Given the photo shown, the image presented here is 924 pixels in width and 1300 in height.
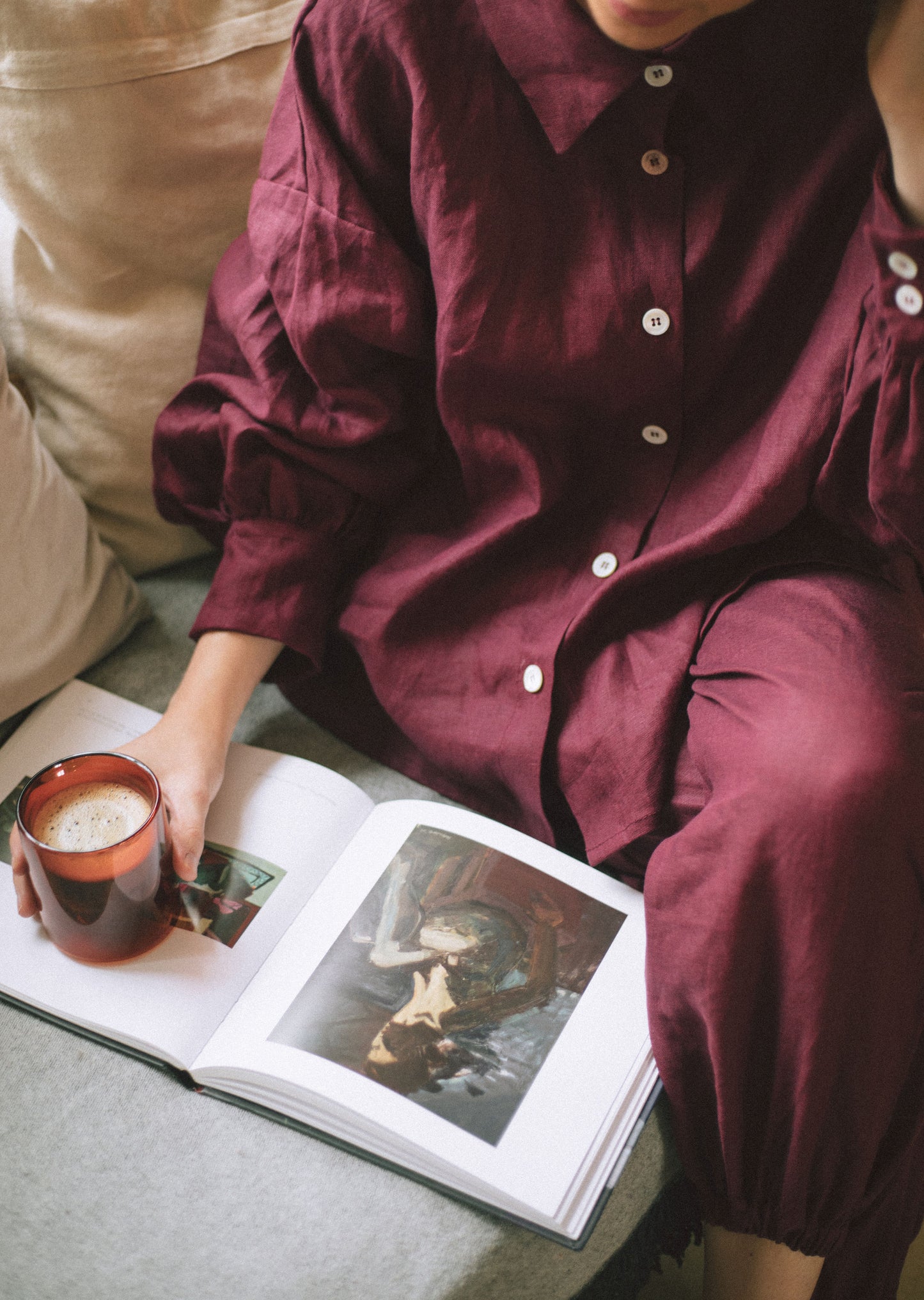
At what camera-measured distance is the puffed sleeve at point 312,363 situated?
772 mm

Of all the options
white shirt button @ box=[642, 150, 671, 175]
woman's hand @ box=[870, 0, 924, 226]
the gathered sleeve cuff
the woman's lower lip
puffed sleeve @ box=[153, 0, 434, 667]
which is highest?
the woman's lower lip

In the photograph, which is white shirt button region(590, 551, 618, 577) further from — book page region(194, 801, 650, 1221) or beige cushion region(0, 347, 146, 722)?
beige cushion region(0, 347, 146, 722)

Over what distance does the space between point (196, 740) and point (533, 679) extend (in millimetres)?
261

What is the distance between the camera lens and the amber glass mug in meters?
0.68

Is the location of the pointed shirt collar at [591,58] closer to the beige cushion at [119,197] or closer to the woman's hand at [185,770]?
the beige cushion at [119,197]

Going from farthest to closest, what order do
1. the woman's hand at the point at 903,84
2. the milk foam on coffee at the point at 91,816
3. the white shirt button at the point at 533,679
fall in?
the white shirt button at the point at 533,679 → the milk foam on coffee at the point at 91,816 → the woman's hand at the point at 903,84

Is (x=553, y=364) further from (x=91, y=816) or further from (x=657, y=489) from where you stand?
(x=91, y=816)

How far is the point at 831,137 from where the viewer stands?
687 millimetres

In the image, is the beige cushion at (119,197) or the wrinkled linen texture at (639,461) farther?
the beige cushion at (119,197)

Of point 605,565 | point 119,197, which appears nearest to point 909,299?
point 605,565

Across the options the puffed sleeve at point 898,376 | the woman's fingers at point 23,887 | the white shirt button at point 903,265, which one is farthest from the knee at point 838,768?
the woman's fingers at point 23,887

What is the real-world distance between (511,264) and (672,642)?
0.28m

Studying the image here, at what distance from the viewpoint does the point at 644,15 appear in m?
0.60

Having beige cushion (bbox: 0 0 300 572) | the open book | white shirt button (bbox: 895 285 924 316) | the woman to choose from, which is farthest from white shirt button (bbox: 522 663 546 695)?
beige cushion (bbox: 0 0 300 572)
